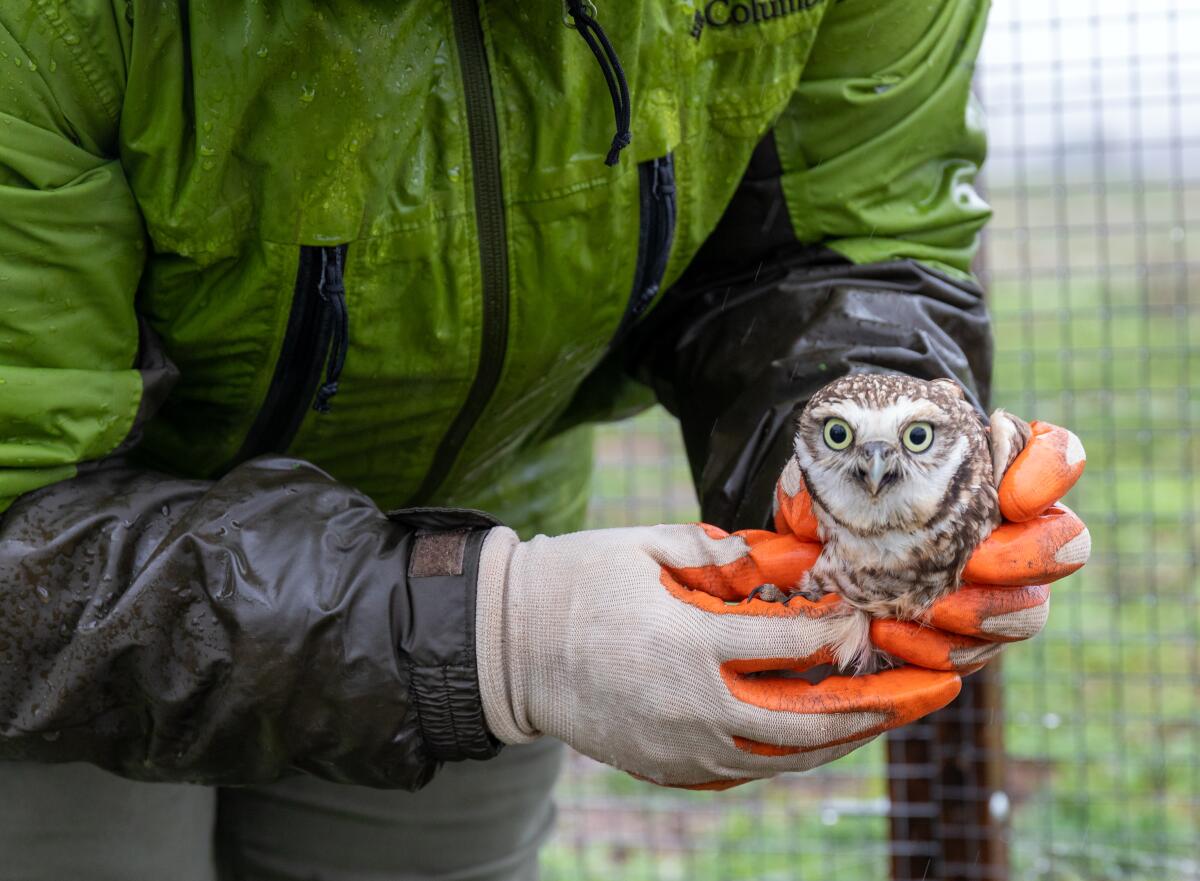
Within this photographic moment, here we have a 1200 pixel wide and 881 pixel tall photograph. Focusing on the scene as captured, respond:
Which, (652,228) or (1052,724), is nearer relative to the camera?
(652,228)

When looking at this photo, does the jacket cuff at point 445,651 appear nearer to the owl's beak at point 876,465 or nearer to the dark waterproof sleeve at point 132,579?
the dark waterproof sleeve at point 132,579

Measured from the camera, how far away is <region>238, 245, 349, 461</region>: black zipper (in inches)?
51.1

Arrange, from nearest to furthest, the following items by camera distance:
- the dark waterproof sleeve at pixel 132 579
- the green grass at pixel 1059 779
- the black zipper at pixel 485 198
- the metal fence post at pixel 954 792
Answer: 1. the dark waterproof sleeve at pixel 132 579
2. the black zipper at pixel 485 198
3. the metal fence post at pixel 954 792
4. the green grass at pixel 1059 779

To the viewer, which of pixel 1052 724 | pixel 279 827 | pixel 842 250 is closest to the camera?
pixel 842 250

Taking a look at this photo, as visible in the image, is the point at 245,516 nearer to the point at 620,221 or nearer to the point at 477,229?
the point at 477,229

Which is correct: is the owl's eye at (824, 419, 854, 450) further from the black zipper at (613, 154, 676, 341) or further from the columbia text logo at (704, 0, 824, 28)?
the columbia text logo at (704, 0, 824, 28)

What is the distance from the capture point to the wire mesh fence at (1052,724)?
8.95 feet

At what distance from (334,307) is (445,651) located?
0.39m

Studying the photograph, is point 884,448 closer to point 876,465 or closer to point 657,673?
point 876,465

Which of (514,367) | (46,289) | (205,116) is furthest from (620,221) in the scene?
(46,289)

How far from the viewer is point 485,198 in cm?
133

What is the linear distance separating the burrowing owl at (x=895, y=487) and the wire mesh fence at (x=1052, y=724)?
4.84 ft

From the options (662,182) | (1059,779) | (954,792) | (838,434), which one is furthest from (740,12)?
(1059,779)

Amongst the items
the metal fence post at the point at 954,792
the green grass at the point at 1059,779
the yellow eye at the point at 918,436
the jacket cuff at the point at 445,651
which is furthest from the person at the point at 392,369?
the green grass at the point at 1059,779
